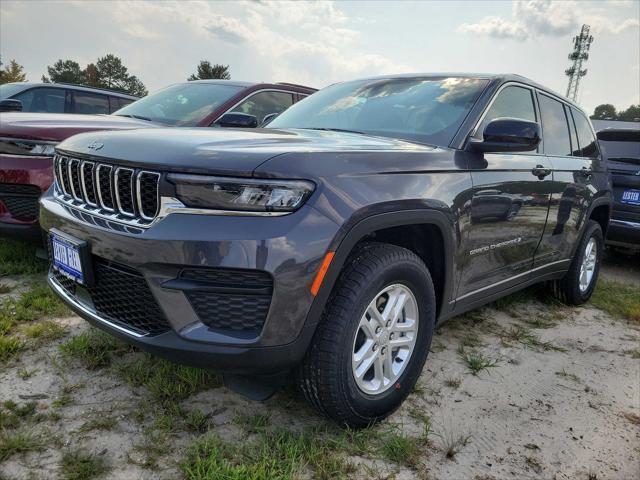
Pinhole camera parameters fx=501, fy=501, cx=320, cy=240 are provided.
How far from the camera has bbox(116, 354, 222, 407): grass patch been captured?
7.59 ft

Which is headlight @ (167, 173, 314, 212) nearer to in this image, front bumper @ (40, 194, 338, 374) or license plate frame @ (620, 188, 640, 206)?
front bumper @ (40, 194, 338, 374)

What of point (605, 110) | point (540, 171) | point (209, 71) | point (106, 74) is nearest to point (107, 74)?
point (106, 74)

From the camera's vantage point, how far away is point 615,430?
2408 mm

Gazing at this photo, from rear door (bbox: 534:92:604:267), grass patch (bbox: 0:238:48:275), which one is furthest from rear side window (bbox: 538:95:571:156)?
grass patch (bbox: 0:238:48:275)

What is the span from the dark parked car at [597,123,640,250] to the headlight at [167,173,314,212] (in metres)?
4.83

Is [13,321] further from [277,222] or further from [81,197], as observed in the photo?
[277,222]

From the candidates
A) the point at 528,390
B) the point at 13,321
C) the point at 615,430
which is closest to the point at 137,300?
the point at 13,321

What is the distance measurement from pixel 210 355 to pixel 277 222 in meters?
0.52

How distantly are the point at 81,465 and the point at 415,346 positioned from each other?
1.45 meters

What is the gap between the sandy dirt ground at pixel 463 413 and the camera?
1.97 meters

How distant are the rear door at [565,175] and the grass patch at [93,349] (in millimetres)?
2708

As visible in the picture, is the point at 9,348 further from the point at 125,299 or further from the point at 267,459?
the point at 267,459

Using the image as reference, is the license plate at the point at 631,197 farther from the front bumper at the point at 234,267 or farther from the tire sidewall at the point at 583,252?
the front bumper at the point at 234,267

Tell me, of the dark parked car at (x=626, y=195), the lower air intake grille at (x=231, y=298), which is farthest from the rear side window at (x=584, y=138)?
the lower air intake grille at (x=231, y=298)
